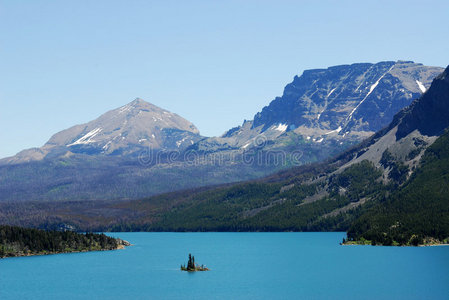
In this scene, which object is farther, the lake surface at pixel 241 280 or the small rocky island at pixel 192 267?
the small rocky island at pixel 192 267

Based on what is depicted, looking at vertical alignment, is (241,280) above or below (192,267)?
below

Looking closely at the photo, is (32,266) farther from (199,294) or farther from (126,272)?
(199,294)

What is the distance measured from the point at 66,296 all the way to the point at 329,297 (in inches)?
2164

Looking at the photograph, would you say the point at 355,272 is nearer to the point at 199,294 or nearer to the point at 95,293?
the point at 199,294

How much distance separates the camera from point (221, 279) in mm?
157375

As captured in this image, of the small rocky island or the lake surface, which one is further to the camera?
the small rocky island

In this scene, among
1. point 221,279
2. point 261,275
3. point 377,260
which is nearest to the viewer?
point 221,279

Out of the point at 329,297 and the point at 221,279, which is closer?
the point at 329,297

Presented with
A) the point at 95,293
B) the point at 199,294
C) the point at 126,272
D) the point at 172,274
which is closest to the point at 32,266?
the point at 126,272

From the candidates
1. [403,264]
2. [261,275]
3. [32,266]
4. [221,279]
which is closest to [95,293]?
[221,279]

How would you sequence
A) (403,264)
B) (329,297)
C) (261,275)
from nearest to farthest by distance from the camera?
(329,297), (261,275), (403,264)

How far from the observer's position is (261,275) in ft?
553

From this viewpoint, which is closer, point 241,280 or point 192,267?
point 241,280

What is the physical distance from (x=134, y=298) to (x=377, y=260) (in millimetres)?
91734
